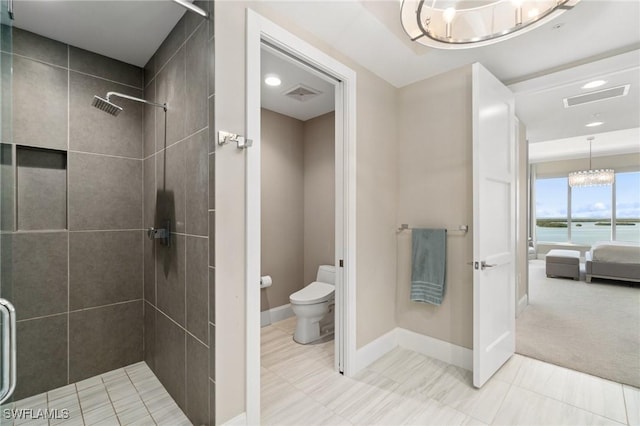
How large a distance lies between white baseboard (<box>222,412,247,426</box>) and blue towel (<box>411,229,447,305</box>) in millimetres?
1609

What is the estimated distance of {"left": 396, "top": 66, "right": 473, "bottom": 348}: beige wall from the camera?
2.42m

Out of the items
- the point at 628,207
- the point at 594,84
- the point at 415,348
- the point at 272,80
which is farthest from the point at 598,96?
the point at 628,207

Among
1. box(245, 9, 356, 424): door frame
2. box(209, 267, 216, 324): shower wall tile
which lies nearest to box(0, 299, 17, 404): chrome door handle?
box(209, 267, 216, 324): shower wall tile

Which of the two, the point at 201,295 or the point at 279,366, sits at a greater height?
the point at 201,295

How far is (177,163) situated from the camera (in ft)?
6.32

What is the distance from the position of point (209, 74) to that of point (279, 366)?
2.18 m

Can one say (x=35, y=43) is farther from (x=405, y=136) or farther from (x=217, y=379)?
(x=405, y=136)

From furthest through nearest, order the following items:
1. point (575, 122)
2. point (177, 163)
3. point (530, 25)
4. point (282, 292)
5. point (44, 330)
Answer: point (575, 122) < point (282, 292) < point (44, 330) < point (177, 163) < point (530, 25)

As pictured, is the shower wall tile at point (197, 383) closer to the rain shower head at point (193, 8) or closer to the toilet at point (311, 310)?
the toilet at point (311, 310)

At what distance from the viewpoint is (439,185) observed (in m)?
2.56

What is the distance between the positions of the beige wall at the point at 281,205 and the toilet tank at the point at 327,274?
0.49 meters

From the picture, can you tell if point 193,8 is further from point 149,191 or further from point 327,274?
point 327,274

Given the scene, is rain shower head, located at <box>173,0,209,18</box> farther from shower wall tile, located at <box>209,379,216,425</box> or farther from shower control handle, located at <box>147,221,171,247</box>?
shower wall tile, located at <box>209,379,216,425</box>

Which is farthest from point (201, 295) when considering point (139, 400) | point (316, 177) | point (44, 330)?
point (316, 177)
